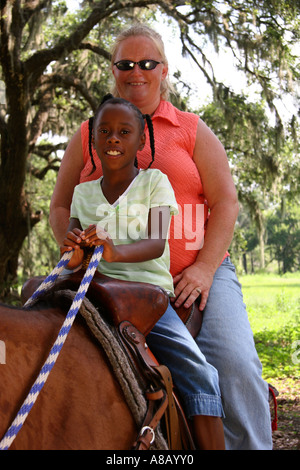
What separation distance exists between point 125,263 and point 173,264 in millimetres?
498

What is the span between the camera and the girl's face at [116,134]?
1821mm

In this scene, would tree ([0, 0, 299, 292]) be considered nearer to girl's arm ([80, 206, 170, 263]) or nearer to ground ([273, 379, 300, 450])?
ground ([273, 379, 300, 450])

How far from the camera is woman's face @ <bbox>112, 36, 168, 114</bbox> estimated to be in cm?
253

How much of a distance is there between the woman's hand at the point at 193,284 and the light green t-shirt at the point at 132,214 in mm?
128

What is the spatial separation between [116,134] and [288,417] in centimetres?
442

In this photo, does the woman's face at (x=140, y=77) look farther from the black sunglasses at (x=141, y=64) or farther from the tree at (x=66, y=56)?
the tree at (x=66, y=56)

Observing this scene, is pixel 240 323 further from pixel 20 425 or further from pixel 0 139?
pixel 0 139

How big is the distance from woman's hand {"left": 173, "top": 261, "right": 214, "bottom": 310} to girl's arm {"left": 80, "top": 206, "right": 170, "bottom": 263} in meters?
0.34

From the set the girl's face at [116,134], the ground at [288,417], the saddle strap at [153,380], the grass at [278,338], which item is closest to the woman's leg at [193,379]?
the saddle strap at [153,380]

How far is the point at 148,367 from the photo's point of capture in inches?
57.6

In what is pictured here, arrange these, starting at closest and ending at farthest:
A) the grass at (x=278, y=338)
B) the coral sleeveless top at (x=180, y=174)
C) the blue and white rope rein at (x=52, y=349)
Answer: the blue and white rope rein at (x=52, y=349)
the coral sleeveless top at (x=180, y=174)
the grass at (x=278, y=338)

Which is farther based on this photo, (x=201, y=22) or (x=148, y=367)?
(x=201, y=22)

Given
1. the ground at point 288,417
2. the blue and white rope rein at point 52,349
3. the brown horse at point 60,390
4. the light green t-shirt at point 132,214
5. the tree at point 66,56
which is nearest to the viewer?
the blue and white rope rein at point 52,349
